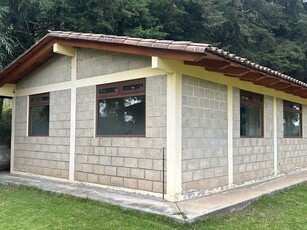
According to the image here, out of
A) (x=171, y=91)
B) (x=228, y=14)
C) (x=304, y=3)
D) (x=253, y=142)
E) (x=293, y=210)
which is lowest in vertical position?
(x=293, y=210)

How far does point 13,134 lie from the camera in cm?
1140

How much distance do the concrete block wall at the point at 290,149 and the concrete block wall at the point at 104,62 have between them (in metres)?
5.85

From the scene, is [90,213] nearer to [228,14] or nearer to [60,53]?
[60,53]

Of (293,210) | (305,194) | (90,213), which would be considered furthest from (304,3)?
(90,213)

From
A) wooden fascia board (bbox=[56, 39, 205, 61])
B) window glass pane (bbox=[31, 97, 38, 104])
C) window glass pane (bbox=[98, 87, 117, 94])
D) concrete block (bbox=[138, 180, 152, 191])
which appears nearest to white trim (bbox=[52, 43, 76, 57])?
wooden fascia board (bbox=[56, 39, 205, 61])

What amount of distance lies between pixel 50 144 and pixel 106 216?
4526 mm

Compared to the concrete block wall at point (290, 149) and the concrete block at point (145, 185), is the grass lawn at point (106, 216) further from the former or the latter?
the concrete block wall at point (290, 149)

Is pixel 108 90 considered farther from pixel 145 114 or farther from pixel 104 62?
pixel 145 114

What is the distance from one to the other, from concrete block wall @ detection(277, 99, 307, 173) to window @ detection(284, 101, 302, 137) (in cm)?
25

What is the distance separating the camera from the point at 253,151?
9680 millimetres

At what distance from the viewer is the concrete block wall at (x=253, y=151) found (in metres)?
8.91

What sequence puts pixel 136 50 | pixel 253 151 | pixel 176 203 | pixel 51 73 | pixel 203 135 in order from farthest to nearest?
pixel 51 73
pixel 253 151
pixel 203 135
pixel 136 50
pixel 176 203

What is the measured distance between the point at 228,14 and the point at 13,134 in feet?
41.8

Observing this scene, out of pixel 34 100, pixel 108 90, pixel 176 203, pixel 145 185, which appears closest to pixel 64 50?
pixel 108 90
